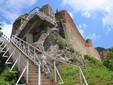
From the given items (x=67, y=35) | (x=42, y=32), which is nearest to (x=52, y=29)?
(x=42, y=32)

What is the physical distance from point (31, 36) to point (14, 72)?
44.3ft

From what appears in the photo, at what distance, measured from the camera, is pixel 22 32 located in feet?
79.9

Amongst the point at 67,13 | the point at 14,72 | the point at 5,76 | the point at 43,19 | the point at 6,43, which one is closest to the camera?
the point at 14,72

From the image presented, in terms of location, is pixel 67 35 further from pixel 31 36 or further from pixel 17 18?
pixel 17 18

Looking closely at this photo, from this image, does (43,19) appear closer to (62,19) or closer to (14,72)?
(62,19)

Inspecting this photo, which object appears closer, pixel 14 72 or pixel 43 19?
pixel 14 72

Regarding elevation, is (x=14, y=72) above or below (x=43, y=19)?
below

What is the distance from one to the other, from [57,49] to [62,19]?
7.50m

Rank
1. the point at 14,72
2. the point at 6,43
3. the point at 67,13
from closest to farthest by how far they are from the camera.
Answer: the point at 14,72, the point at 6,43, the point at 67,13

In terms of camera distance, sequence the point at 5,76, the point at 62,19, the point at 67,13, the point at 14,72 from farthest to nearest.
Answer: the point at 67,13 → the point at 62,19 → the point at 5,76 → the point at 14,72

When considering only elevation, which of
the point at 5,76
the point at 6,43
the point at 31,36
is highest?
the point at 31,36

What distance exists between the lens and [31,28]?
24.2 m

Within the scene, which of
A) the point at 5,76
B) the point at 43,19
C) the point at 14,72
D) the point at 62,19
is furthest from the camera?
the point at 62,19

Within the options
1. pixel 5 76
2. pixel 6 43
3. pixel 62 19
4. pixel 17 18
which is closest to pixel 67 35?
pixel 62 19
